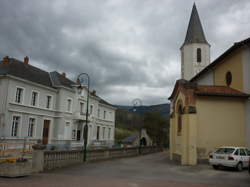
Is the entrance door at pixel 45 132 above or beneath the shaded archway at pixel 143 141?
above

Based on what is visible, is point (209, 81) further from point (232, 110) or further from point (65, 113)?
point (65, 113)

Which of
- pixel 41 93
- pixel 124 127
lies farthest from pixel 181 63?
pixel 124 127

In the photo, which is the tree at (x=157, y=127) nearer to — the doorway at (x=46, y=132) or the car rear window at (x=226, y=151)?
the doorway at (x=46, y=132)

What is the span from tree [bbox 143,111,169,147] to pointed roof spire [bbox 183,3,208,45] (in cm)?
2108

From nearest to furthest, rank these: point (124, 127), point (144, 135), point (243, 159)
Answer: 1. point (243, 159)
2. point (144, 135)
3. point (124, 127)

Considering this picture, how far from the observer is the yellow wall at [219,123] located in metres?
18.2

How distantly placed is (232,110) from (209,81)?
7.06m

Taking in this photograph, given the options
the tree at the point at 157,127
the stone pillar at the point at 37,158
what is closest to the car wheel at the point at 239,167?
the stone pillar at the point at 37,158

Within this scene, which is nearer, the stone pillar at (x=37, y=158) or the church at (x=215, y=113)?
the stone pillar at (x=37, y=158)

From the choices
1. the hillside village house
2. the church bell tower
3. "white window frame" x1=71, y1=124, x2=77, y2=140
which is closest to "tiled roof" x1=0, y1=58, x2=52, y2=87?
the hillside village house

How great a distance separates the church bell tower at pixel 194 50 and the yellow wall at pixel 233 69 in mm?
16348

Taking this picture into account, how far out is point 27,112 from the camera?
27.6 m

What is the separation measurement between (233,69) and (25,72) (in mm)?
22752

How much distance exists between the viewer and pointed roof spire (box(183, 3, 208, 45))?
1570 inches
